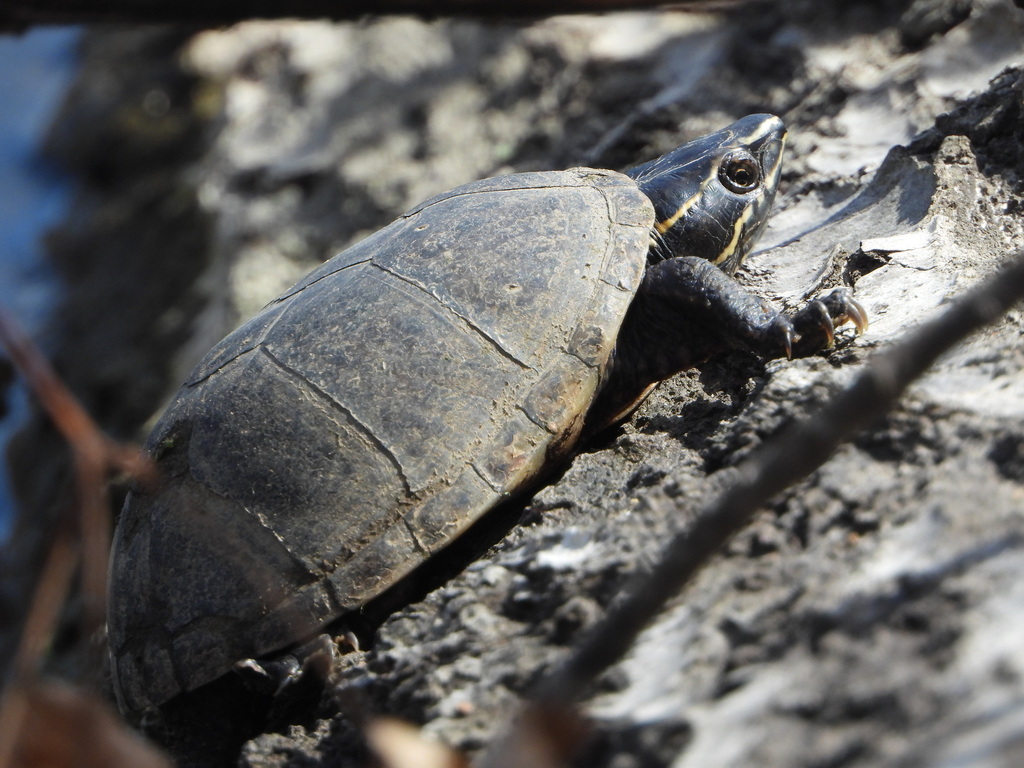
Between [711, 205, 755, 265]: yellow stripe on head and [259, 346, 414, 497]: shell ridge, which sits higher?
[711, 205, 755, 265]: yellow stripe on head

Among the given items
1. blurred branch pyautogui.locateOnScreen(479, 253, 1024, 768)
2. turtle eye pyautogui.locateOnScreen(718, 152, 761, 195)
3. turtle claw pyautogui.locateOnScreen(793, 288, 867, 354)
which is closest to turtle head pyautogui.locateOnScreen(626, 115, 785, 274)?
turtle eye pyautogui.locateOnScreen(718, 152, 761, 195)

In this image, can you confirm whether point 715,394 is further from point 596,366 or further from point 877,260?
point 877,260

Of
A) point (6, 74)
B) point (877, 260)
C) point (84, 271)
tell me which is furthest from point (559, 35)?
point (6, 74)

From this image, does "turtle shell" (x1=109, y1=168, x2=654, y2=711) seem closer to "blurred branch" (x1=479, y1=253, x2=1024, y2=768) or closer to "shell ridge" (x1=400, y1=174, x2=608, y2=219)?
"shell ridge" (x1=400, y1=174, x2=608, y2=219)

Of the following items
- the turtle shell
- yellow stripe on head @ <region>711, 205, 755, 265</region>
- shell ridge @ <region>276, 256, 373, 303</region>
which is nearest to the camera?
the turtle shell

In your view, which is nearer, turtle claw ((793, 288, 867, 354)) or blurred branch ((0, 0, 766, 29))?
blurred branch ((0, 0, 766, 29))
